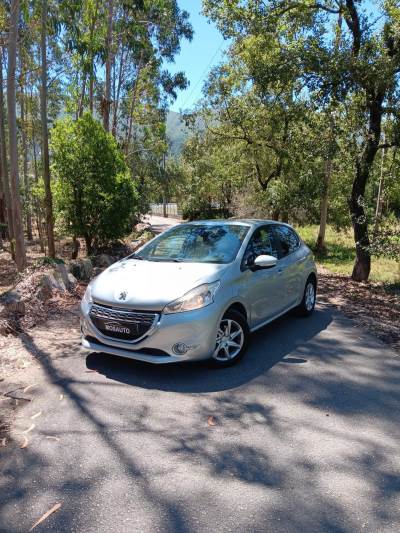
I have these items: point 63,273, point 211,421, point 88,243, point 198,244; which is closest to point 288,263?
point 198,244

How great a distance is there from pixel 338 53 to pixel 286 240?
415cm

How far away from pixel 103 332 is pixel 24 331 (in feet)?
5.95

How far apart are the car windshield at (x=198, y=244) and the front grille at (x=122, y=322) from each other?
3.70 feet

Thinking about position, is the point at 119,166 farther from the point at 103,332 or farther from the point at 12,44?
the point at 103,332

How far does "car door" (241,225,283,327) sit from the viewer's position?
517 centimetres

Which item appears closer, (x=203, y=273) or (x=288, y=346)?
(x=203, y=273)

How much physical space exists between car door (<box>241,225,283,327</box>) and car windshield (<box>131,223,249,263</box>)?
7.7 inches

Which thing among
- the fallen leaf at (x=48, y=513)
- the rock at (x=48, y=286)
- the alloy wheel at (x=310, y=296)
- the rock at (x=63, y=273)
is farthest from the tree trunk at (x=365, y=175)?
the fallen leaf at (x=48, y=513)

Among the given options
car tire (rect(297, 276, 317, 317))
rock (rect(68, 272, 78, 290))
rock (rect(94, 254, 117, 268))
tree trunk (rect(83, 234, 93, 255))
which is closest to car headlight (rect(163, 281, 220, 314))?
car tire (rect(297, 276, 317, 317))

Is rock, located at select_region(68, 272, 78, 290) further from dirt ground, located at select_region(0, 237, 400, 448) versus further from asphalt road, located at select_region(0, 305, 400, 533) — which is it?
asphalt road, located at select_region(0, 305, 400, 533)

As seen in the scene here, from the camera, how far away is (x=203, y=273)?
4758 mm

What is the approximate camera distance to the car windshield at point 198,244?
5.30 m

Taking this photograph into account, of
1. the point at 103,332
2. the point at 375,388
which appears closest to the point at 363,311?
the point at 375,388

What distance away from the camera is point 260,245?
228 inches
